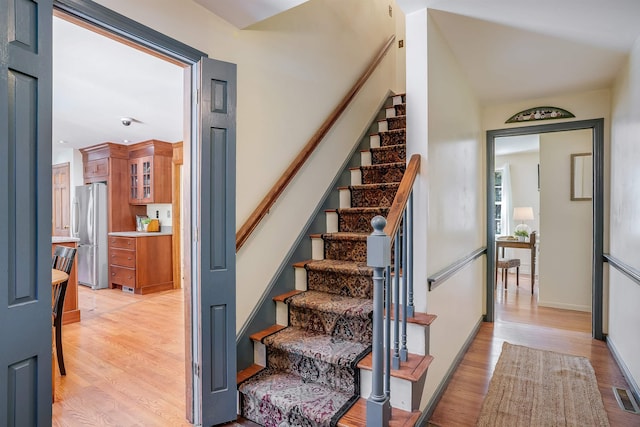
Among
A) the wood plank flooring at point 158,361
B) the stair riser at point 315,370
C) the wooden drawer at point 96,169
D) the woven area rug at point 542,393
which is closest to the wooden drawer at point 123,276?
the wood plank flooring at point 158,361

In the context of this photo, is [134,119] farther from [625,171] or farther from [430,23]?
[625,171]

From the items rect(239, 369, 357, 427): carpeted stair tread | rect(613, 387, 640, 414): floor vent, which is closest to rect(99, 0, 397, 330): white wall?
rect(239, 369, 357, 427): carpeted stair tread

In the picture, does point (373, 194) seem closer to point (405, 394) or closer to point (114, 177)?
point (405, 394)

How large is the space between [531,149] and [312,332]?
6.01 metres

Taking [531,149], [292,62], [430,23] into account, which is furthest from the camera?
[531,149]

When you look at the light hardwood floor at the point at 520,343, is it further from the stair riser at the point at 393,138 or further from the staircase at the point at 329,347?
the stair riser at the point at 393,138

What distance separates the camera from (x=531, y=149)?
636 centimetres

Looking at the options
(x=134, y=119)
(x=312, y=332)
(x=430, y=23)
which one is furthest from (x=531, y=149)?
(x=134, y=119)

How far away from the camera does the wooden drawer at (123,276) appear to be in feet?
16.8

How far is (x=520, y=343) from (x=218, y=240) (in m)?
2.97

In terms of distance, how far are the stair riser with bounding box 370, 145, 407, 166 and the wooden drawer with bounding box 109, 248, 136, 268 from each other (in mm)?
3832

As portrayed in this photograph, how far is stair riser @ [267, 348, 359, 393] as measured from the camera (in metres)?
1.85

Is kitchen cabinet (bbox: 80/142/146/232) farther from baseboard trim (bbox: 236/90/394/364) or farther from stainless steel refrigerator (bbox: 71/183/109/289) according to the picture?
baseboard trim (bbox: 236/90/394/364)

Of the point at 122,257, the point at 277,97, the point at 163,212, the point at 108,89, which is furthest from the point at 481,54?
the point at 122,257
